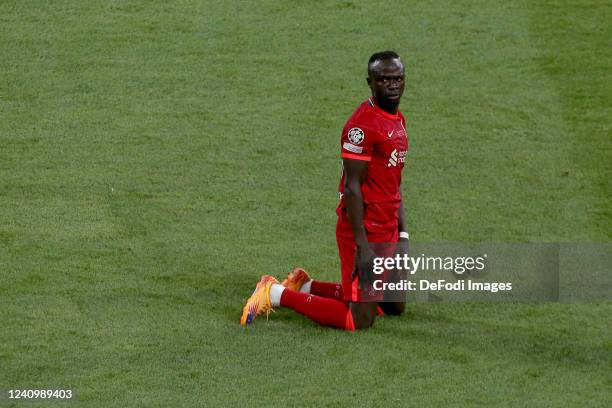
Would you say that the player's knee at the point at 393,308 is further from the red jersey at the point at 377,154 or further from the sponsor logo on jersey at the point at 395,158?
the sponsor logo on jersey at the point at 395,158

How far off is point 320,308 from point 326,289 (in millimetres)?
412

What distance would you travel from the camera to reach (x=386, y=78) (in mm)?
8383

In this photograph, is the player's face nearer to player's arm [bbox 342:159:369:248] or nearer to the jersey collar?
the jersey collar

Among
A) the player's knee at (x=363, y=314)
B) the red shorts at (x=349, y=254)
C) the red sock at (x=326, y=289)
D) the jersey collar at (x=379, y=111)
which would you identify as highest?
the jersey collar at (x=379, y=111)

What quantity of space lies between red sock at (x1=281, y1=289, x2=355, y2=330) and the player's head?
1267 mm

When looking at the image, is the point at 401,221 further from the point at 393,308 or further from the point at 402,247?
the point at 393,308

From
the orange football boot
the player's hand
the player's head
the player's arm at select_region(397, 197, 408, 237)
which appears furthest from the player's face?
the orange football boot

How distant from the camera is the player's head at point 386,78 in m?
8.36

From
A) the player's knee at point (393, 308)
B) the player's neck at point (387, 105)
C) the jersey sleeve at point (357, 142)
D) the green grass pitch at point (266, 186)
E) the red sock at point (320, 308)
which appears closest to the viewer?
the green grass pitch at point (266, 186)

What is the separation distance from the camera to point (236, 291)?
920cm

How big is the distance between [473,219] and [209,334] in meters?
2.67

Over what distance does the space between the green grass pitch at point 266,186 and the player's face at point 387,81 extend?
143 centimetres

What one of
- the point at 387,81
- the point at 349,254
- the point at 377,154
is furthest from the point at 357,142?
the point at 349,254

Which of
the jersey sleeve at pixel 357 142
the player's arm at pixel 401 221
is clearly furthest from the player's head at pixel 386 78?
the player's arm at pixel 401 221
